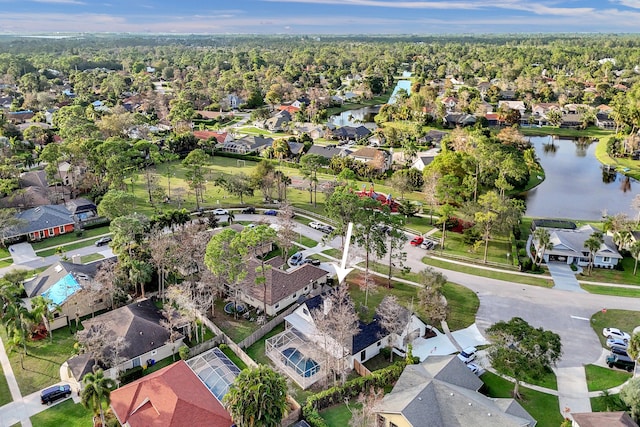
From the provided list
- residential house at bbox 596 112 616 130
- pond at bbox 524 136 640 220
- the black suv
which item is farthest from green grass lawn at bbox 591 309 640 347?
→ residential house at bbox 596 112 616 130

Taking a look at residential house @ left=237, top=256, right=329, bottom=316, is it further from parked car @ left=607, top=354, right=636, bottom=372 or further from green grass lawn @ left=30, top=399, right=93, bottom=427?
parked car @ left=607, top=354, right=636, bottom=372

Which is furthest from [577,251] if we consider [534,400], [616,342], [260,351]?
[260,351]

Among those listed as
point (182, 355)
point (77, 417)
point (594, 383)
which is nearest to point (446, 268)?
point (594, 383)

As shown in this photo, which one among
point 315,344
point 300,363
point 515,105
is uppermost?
point 515,105

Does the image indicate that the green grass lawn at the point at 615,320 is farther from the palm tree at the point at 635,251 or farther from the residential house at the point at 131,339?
the residential house at the point at 131,339

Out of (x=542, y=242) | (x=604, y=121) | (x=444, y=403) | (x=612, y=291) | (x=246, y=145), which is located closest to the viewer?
(x=444, y=403)

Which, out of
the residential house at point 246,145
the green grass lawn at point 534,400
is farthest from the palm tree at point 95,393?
the residential house at point 246,145

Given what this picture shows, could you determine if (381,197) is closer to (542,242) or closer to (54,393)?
(542,242)
